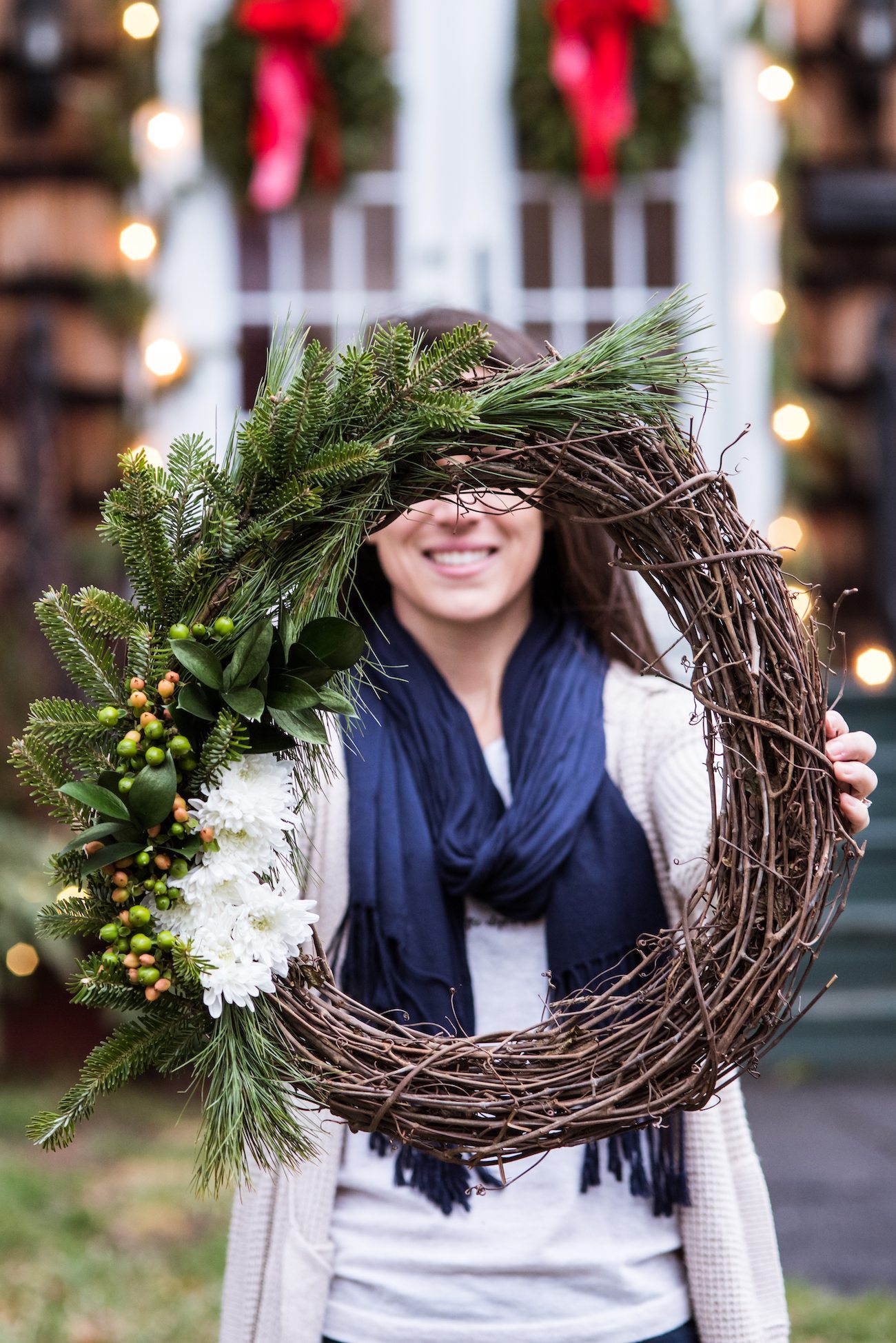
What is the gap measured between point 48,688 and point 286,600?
283 centimetres

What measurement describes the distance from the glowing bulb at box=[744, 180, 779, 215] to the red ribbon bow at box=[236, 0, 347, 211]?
4.56ft

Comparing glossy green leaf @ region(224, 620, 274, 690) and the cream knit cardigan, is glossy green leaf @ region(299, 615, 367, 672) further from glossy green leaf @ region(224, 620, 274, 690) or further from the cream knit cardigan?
the cream knit cardigan

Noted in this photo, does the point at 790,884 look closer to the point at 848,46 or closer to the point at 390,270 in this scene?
the point at 390,270

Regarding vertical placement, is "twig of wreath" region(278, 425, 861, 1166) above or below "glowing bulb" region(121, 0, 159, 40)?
below

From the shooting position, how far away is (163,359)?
4238 mm

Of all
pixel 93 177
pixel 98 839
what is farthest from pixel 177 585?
pixel 93 177

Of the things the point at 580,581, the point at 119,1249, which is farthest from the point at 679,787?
the point at 119,1249

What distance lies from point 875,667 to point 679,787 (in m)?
2.99

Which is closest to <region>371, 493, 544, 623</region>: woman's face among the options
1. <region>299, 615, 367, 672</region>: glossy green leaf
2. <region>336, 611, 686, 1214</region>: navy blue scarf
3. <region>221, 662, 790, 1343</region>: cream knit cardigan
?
<region>336, 611, 686, 1214</region>: navy blue scarf

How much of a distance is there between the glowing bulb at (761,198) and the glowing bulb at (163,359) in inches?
75.8

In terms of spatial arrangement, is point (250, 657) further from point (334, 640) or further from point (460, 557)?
point (460, 557)

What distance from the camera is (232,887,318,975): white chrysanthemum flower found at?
4.04ft

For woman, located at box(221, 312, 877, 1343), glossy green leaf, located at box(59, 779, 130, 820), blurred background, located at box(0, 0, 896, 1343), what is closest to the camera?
glossy green leaf, located at box(59, 779, 130, 820)

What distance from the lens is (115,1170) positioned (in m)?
3.39
